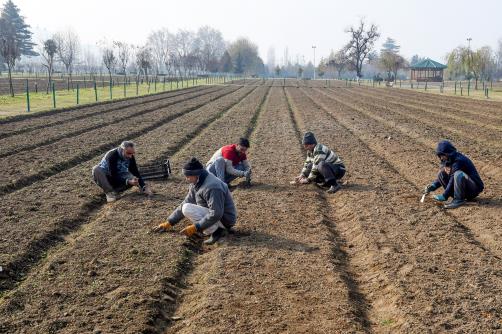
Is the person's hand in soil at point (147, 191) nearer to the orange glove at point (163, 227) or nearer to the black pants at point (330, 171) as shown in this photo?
the orange glove at point (163, 227)

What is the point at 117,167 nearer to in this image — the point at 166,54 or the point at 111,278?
the point at 111,278

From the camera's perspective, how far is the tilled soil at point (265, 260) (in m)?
5.35

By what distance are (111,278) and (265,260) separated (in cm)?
190

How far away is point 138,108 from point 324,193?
19.7m

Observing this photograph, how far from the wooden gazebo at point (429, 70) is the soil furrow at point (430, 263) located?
83.2 metres

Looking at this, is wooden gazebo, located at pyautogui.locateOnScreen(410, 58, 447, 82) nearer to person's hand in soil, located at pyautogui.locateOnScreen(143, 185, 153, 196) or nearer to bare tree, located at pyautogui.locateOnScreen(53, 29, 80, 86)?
bare tree, located at pyautogui.locateOnScreen(53, 29, 80, 86)

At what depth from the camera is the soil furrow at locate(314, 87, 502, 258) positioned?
7908 millimetres

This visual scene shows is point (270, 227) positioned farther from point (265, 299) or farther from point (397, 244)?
point (265, 299)

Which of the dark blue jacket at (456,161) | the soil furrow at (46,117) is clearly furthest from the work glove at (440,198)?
the soil furrow at (46,117)

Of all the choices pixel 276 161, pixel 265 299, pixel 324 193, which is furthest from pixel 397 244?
pixel 276 161

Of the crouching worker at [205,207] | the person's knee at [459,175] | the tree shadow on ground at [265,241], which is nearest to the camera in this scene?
the crouching worker at [205,207]

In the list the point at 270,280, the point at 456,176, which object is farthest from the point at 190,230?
the point at 456,176

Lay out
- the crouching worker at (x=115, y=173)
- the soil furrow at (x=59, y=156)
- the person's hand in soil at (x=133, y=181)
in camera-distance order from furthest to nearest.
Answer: the soil furrow at (x=59, y=156)
the crouching worker at (x=115, y=173)
the person's hand in soil at (x=133, y=181)

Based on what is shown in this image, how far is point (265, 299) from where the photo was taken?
Result: 5.77 m
